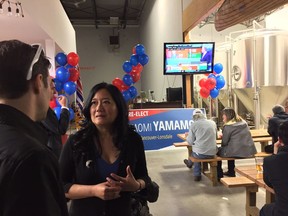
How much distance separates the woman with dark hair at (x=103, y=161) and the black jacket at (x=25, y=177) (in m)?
0.74

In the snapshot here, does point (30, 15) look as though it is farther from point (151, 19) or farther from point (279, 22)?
point (151, 19)

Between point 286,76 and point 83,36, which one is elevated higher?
point 83,36

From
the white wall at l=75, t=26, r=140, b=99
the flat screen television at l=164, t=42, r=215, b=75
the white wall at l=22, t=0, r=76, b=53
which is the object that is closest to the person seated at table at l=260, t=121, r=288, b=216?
the white wall at l=22, t=0, r=76, b=53

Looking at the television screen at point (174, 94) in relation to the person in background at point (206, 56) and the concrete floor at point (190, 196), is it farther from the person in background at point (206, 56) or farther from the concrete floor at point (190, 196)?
the concrete floor at point (190, 196)

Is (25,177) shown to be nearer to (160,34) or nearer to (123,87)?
(123,87)

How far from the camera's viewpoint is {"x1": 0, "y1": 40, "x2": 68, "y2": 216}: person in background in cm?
70

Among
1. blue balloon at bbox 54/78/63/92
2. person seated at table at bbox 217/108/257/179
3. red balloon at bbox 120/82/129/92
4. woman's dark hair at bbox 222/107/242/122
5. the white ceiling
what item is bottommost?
person seated at table at bbox 217/108/257/179

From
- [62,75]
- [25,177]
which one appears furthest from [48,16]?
[25,177]

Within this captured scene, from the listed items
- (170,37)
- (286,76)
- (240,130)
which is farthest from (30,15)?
(286,76)

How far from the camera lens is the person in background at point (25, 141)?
0.70 metres

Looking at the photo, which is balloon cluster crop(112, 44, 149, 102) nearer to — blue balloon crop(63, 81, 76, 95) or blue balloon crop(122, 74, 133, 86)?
blue balloon crop(122, 74, 133, 86)

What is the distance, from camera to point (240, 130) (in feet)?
15.8

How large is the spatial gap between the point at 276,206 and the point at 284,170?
0.33m

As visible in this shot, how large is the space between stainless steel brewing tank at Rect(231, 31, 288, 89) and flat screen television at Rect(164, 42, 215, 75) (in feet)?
5.25
